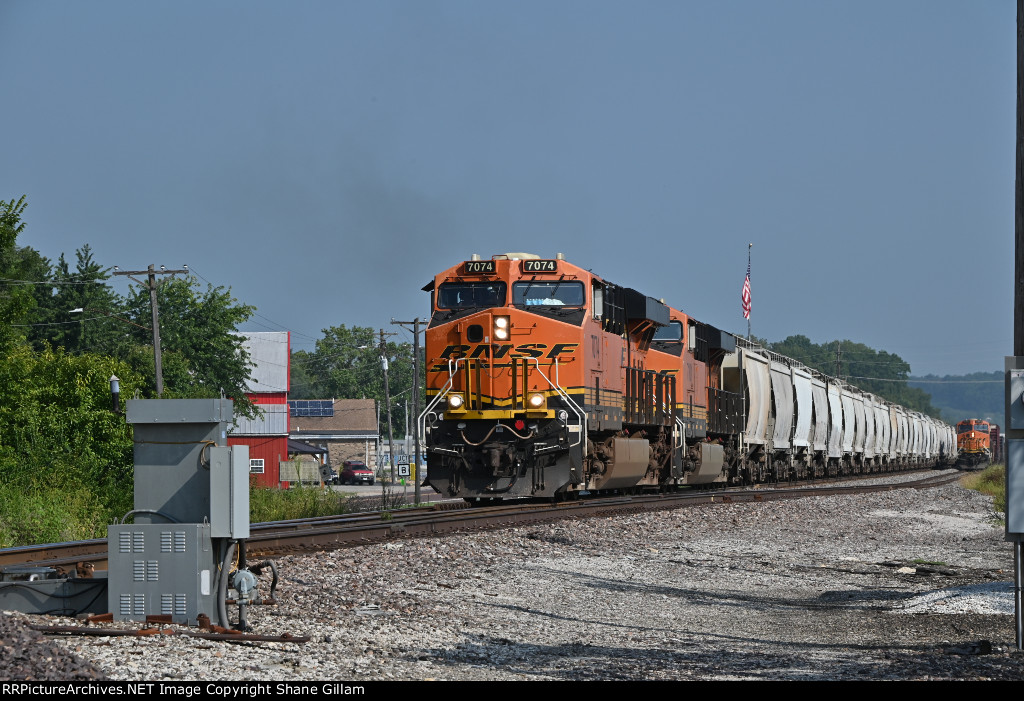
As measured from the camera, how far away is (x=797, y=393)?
37719 millimetres

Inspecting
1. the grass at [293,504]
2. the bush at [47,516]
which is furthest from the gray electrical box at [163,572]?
the grass at [293,504]

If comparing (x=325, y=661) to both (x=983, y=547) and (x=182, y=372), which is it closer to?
(x=983, y=547)

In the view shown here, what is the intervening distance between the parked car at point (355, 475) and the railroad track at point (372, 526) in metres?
48.2

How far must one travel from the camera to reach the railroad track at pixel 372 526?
12.0m

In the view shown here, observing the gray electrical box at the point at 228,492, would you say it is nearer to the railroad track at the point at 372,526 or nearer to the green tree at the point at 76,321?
the railroad track at the point at 372,526

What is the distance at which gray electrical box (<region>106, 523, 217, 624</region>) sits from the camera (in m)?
7.86

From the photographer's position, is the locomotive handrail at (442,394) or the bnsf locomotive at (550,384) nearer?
the bnsf locomotive at (550,384)

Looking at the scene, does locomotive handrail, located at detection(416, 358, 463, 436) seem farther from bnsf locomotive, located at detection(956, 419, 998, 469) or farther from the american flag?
bnsf locomotive, located at detection(956, 419, 998, 469)

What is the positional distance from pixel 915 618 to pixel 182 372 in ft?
164

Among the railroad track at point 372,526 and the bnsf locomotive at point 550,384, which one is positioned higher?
the bnsf locomotive at point 550,384

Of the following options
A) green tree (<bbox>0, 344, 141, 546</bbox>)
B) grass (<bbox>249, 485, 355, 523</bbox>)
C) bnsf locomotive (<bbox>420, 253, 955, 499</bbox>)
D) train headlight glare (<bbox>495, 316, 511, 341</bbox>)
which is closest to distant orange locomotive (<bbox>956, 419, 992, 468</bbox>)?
bnsf locomotive (<bbox>420, 253, 955, 499</bbox>)

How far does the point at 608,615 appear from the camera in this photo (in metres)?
9.77

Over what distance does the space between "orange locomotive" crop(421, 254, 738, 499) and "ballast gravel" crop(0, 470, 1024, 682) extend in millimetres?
1748

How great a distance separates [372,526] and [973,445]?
208ft
